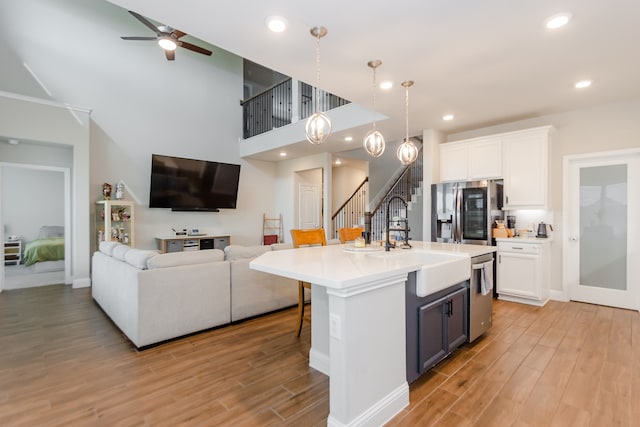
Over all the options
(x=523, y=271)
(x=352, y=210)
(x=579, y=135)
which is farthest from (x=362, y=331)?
(x=352, y=210)

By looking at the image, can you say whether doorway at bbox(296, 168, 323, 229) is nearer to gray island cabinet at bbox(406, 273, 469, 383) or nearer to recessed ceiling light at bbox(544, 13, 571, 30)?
gray island cabinet at bbox(406, 273, 469, 383)

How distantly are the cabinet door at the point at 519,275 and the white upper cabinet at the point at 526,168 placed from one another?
76cm

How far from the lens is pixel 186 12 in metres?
2.28

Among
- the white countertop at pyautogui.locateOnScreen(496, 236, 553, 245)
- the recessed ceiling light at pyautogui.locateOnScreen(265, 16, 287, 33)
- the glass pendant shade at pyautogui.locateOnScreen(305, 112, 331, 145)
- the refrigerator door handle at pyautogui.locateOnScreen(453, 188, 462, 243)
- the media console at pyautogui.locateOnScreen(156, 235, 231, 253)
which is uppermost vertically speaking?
the recessed ceiling light at pyautogui.locateOnScreen(265, 16, 287, 33)

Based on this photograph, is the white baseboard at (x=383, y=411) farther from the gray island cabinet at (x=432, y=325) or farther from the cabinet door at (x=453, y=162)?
the cabinet door at (x=453, y=162)

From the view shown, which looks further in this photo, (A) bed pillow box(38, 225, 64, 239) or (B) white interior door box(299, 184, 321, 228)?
(B) white interior door box(299, 184, 321, 228)

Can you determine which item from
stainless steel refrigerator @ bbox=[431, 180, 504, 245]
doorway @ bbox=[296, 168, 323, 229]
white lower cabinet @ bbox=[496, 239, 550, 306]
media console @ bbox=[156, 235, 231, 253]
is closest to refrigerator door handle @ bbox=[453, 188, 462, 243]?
stainless steel refrigerator @ bbox=[431, 180, 504, 245]

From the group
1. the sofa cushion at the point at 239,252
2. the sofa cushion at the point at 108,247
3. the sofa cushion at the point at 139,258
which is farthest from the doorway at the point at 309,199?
the sofa cushion at the point at 139,258

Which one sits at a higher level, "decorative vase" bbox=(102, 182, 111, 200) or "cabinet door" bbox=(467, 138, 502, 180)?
"cabinet door" bbox=(467, 138, 502, 180)

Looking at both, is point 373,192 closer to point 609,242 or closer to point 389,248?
point 609,242

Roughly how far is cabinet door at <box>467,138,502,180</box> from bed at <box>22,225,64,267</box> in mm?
7127

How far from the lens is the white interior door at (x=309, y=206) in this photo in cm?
821

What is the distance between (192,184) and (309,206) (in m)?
3.01

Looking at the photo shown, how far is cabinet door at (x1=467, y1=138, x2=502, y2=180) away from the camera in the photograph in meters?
4.66
